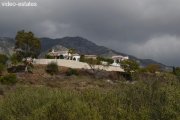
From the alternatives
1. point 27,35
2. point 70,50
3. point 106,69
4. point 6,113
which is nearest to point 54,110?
point 6,113

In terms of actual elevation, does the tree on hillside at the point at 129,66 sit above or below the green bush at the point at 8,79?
above

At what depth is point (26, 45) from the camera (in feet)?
411

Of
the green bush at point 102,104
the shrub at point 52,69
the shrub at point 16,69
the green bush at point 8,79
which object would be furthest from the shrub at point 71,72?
the green bush at point 102,104

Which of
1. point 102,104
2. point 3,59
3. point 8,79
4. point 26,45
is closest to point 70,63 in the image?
point 26,45

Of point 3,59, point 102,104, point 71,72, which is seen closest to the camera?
point 102,104

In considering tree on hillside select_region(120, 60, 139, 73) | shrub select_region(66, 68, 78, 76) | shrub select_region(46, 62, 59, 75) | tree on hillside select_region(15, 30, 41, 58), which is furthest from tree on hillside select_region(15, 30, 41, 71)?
tree on hillside select_region(120, 60, 139, 73)

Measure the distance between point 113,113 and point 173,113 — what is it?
3870 millimetres

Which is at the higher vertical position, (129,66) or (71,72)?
(129,66)

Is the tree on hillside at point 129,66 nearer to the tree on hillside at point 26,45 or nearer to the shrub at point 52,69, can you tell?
the shrub at point 52,69

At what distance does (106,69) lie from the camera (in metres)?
135

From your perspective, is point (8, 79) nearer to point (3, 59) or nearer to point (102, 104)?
point (3, 59)

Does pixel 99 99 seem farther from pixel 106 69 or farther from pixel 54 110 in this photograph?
pixel 106 69

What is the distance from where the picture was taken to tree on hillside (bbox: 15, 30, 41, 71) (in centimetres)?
12306

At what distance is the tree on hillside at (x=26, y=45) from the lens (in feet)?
404
